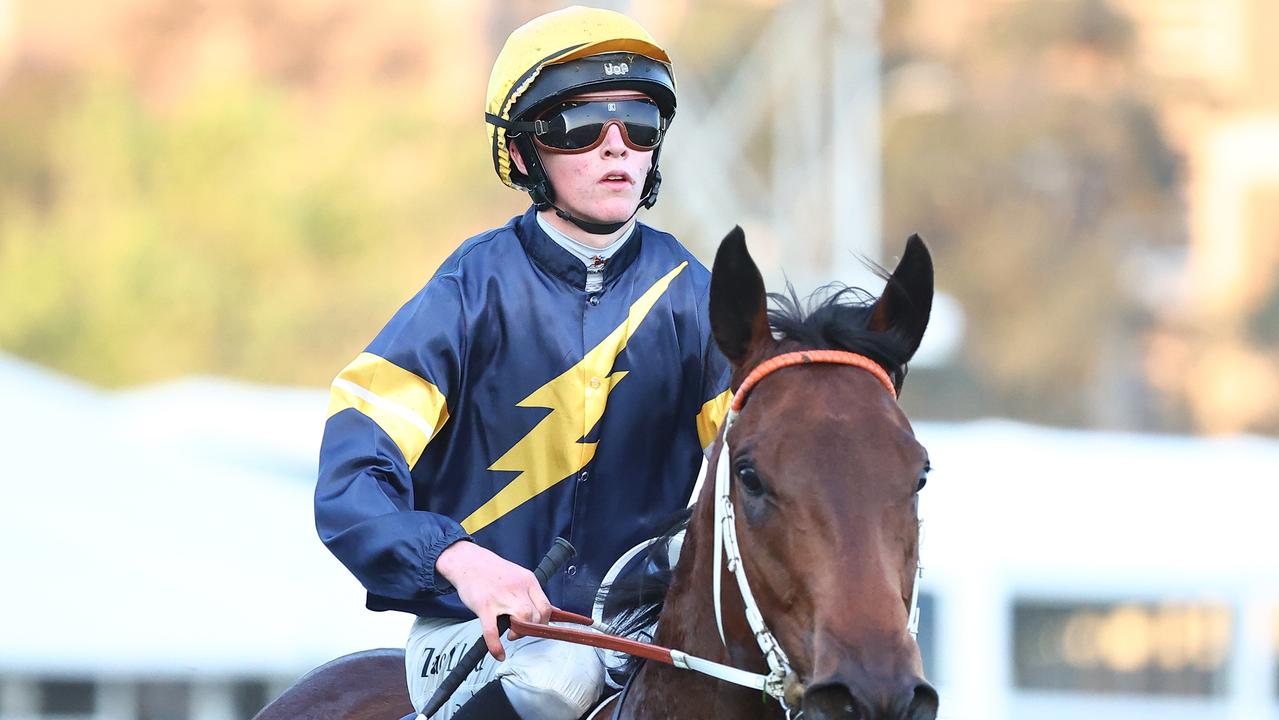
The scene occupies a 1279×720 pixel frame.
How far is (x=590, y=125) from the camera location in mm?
4141

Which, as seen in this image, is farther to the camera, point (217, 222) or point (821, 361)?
point (217, 222)

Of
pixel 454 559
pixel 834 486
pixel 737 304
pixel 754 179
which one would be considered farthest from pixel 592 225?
pixel 754 179

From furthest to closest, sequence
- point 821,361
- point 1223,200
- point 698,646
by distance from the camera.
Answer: point 1223,200, point 698,646, point 821,361

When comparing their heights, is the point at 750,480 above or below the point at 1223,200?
below

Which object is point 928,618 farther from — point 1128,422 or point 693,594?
point 1128,422

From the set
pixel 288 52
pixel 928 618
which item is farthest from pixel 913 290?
pixel 288 52

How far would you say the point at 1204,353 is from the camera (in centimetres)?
4597

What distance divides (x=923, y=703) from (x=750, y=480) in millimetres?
514

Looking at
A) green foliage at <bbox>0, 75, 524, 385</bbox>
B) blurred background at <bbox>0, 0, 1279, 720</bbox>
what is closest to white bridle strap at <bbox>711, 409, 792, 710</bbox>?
blurred background at <bbox>0, 0, 1279, 720</bbox>

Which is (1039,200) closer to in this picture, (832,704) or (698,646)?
(698,646)

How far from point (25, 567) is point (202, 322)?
2561 cm

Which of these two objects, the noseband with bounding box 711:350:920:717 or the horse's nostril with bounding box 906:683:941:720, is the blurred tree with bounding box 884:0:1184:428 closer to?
the noseband with bounding box 711:350:920:717

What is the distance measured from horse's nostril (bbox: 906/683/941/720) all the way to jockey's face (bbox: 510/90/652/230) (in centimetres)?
144

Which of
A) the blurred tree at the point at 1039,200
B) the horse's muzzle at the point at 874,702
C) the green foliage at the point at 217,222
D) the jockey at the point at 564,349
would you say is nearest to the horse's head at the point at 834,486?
the horse's muzzle at the point at 874,702
